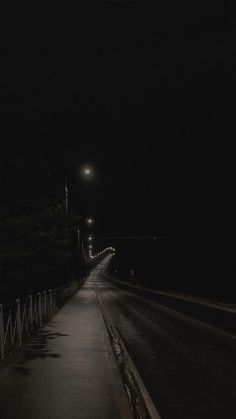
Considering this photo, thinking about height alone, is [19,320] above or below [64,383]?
above

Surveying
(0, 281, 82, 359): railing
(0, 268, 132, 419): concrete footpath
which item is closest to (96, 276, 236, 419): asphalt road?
(0, 268, 132, 419): concrete footpath

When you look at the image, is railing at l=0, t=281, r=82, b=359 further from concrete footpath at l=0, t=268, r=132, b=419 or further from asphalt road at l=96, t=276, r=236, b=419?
asphalt road at l=96, t=276, r=236, b=419

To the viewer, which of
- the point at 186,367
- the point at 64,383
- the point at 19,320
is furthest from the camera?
the point at 19,320

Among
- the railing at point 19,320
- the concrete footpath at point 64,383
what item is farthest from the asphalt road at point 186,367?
the railing at point 19,320

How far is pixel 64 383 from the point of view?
10.4 metres

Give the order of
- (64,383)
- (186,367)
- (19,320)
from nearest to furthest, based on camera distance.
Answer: (64,383) < (186,367) < (19,320)

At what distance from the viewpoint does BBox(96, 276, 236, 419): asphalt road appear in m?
9.07

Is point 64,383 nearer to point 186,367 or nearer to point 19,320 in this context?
point 186,367

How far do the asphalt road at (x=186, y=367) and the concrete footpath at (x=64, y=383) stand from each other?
29.7 inches

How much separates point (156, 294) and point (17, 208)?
27848 mm

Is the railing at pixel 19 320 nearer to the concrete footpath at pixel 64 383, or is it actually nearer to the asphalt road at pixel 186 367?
the concrete footpath at pixel 64 383

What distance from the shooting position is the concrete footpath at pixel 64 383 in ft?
27.5

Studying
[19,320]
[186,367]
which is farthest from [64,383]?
[19,320]

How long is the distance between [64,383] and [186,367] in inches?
144
